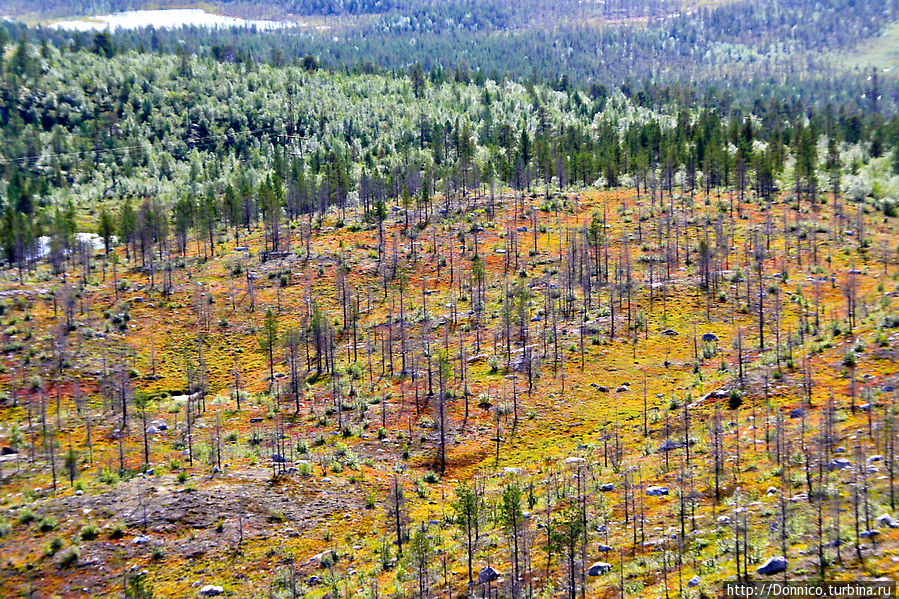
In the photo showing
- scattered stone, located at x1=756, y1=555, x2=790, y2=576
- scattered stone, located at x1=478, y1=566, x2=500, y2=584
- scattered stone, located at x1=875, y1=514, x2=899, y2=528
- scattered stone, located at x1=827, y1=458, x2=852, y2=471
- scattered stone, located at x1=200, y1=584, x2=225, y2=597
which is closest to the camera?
scattered stone, located at x1=756, y1=555, x2=790, y2=576

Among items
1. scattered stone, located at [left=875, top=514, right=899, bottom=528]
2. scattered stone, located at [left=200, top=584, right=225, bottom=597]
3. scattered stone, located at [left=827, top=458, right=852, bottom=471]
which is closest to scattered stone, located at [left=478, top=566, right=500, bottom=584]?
scattered stone, located at [left=200, top=584, right=225, bottom=597]

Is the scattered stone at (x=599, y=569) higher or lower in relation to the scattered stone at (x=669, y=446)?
higher

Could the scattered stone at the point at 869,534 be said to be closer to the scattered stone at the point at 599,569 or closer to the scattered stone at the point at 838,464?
the scattered stone at the point at 838,464

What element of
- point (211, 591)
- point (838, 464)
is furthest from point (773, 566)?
point (211, 591)

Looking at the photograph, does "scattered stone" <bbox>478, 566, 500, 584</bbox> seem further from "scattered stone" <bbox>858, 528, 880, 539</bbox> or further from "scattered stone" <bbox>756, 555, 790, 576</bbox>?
"scattered stone" <bbox>858, 528, 880, 539</bbox>

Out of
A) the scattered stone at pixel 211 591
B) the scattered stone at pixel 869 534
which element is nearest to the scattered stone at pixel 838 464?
the scattered stone at pixel 869 534

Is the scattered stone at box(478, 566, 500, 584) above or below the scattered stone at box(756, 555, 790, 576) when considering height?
below
